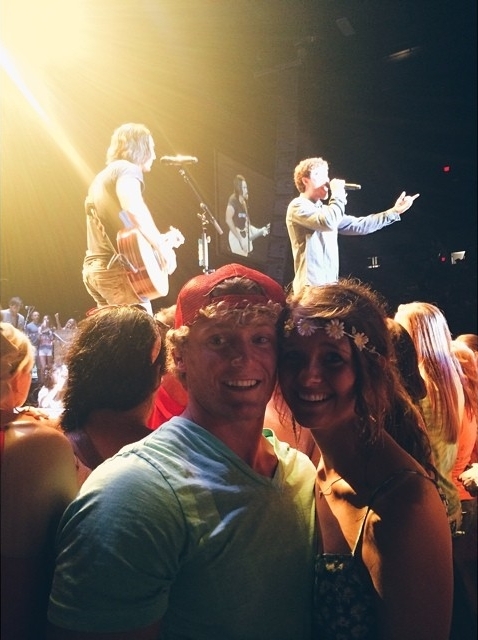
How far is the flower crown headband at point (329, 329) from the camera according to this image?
153cm

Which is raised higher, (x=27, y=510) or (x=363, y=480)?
(x=27, y=510)

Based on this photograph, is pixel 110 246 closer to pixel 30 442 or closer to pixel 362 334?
pixel 362 334

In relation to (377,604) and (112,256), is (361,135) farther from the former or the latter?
(377,604)

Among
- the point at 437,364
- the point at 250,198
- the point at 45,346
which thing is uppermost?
the point at 250,198

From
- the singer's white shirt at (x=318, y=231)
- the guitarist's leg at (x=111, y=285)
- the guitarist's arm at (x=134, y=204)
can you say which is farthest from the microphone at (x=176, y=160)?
the guitarist's leg at (x=111, y=285)

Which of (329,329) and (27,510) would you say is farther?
(329,329)

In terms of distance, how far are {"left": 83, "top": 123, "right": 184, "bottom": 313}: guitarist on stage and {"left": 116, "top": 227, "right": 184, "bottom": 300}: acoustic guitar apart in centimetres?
2

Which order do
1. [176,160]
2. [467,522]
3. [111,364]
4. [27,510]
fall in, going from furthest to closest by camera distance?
[176,160], [467,522], [111,364], [27,510]

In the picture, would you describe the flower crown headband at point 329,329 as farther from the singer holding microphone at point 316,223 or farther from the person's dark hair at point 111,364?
the singer holding microphone at point 316,223

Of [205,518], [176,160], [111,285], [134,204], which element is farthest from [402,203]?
[205,518]

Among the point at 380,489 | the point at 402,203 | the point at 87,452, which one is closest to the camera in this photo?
the point at 380,489

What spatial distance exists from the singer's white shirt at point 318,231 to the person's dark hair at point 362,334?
6.91 feet

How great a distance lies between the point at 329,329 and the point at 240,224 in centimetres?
278

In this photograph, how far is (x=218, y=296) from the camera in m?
1.52
